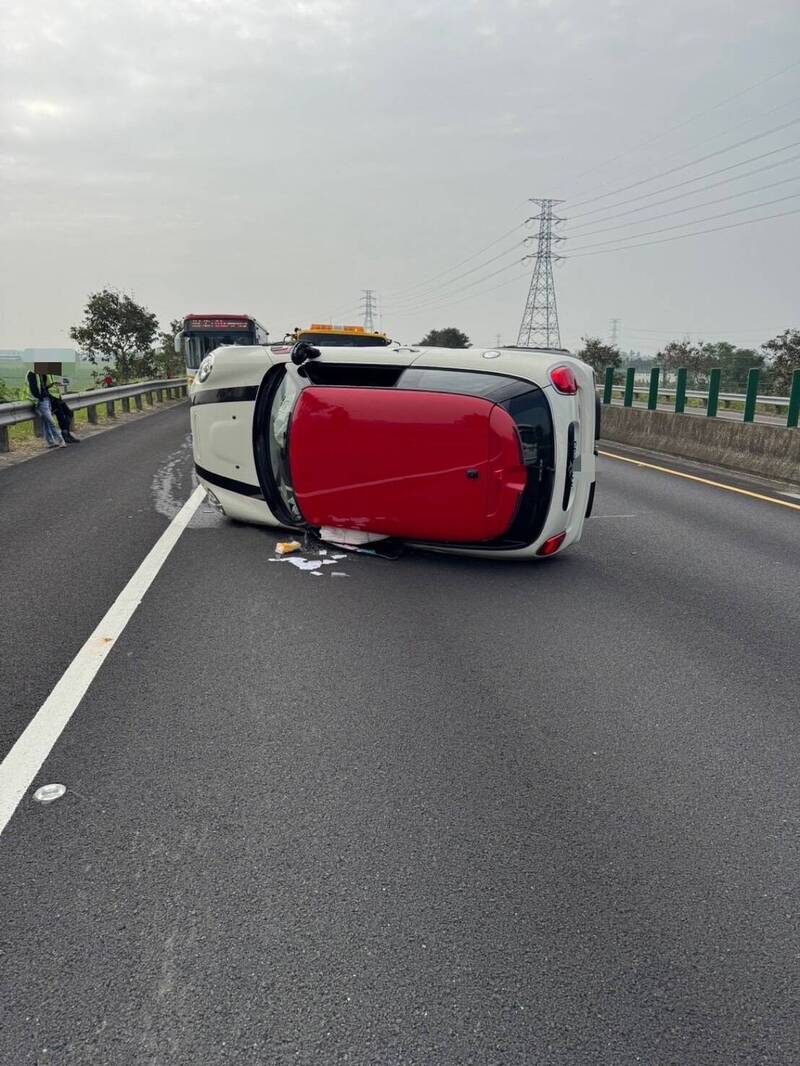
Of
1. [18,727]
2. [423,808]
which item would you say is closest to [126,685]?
[18,727]

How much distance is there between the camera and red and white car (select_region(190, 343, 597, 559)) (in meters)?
5.60

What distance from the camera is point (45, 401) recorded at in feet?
45.6

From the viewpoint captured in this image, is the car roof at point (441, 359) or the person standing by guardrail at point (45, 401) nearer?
the car roof at point (441, 359)

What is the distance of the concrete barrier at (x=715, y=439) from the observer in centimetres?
1241

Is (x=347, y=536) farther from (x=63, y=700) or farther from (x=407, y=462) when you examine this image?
(x=63, y=700)

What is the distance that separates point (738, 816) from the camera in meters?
2.91

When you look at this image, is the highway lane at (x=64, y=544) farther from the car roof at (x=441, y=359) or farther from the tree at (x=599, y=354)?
the tree at (x=599, y=354)

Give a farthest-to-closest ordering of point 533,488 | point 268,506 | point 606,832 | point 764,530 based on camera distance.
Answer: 1. point 764,530
2. point 268,506
3. point 533,488
4. point 606,832

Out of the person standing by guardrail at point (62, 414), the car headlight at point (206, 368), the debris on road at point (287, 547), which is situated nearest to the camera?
the debris on road at point (287, 547)

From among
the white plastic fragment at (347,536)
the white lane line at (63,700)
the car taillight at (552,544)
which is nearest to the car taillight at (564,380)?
the car taillight at (552,544)

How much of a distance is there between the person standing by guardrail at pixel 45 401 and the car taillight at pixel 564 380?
430 inches

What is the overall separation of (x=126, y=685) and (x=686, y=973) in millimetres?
2770

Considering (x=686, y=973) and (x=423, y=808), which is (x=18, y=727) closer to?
(x=423, y=808)

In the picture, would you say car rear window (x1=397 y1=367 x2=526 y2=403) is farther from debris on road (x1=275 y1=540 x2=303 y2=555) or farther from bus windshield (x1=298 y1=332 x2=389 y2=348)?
bus windshield (x1=298 y1=332 x2=389 y2=348)
